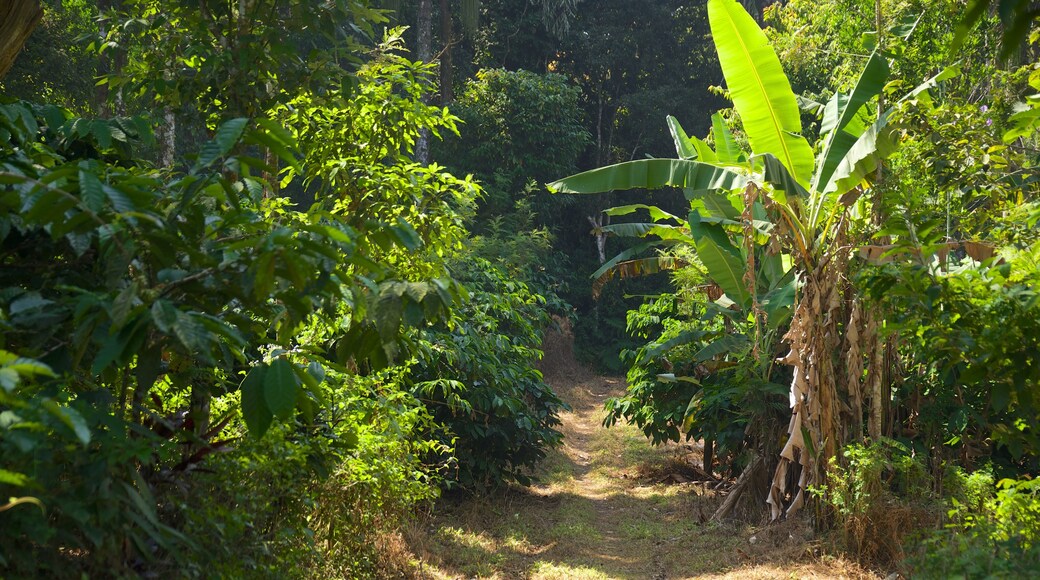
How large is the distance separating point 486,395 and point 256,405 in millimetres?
6014

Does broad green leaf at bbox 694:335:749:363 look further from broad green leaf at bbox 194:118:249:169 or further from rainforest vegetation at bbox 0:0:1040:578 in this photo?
broad green leaf at bbox 194:118:249:169

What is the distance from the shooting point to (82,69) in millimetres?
13555

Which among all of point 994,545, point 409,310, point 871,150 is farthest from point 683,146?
point 409,310

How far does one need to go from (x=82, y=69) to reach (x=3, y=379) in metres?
13.4

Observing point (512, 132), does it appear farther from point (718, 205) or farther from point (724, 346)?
point (724, 346)

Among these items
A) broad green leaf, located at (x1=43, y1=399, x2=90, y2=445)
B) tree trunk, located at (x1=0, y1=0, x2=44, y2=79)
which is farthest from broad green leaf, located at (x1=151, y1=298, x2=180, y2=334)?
tree trunk, located at (x1=0, y1=0, x2=44, y2=79)

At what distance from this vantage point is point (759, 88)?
7.36 m

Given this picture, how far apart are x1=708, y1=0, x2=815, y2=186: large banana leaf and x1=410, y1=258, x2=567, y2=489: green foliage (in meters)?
3.10

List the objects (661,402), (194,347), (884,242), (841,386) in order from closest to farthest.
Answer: (194,347)
(884,242)
(841,386)
(661,402)

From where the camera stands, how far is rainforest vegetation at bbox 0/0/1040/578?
265 centimetres

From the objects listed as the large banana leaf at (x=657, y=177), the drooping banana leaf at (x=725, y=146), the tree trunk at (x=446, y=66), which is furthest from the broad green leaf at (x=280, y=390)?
the tree trunk at (x=446, y=66)

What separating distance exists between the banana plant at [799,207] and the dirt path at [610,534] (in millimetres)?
614

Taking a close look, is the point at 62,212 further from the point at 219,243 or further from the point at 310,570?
the point at 310,570

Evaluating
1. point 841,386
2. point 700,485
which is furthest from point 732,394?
point 700,485
